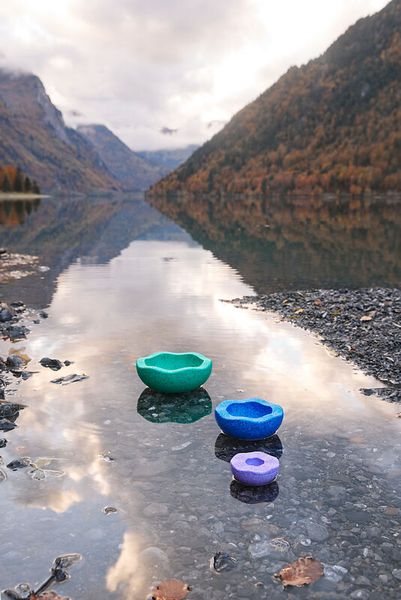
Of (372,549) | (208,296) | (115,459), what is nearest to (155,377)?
(115,459)

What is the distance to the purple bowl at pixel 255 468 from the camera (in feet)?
33.4

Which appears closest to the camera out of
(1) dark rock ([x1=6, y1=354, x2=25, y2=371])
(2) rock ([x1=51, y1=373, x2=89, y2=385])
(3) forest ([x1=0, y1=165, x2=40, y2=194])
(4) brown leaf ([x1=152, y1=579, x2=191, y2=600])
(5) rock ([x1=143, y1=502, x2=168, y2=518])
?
(4) brown leaf ([x1=152, y1=579, x2=191, y2=600])

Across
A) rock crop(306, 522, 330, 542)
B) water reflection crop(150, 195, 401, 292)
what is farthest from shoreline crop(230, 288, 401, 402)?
rock crop(306, 522, 330, 542)

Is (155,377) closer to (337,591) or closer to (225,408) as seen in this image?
(225,408)

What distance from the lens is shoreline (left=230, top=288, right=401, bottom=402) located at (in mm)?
16812

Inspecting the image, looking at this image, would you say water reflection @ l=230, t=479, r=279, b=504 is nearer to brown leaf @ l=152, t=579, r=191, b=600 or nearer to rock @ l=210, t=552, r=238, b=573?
rock @ l=210, t=552, r=238, b=573

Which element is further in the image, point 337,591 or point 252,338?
point 252,338

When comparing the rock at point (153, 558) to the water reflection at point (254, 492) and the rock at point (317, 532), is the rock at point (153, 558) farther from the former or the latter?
the rock at point (317, 532)

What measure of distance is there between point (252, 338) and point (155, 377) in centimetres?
695

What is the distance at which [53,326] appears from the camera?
22.1m

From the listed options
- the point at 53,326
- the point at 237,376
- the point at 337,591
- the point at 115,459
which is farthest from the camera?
the point at 53,326

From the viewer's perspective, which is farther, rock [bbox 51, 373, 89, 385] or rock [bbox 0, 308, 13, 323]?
rock [bbox 0, 308, 13, 323]

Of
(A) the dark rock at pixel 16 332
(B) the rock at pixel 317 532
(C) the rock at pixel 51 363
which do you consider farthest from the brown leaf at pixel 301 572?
(A) the dark rock at pixel 16 332

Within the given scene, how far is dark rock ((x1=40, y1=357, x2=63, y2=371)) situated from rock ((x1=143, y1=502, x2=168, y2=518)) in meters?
8.31
